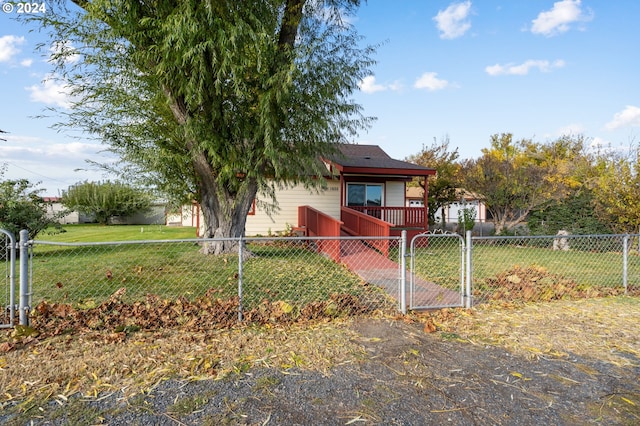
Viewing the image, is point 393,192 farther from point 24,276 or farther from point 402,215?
point 24,276

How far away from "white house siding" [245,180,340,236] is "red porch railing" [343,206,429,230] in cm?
123

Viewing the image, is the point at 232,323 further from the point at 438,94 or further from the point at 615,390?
the point at 438,94

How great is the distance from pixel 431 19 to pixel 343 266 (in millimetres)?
7401

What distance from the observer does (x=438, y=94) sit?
1222 centimetres

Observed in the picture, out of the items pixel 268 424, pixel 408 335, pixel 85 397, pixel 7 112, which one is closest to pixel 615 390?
pixel 408 335

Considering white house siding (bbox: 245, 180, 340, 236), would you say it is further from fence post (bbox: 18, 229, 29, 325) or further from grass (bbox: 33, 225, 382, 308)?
fence post (bbox: 18, 229, 29, 325)

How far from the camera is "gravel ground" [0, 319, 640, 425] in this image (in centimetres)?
230

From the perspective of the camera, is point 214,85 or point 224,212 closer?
point 214,85

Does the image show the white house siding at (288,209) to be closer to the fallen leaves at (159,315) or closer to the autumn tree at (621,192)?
Result: the fallen leaves at (159,315)

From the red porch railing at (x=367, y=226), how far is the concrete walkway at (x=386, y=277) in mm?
323

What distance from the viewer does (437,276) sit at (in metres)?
7.29

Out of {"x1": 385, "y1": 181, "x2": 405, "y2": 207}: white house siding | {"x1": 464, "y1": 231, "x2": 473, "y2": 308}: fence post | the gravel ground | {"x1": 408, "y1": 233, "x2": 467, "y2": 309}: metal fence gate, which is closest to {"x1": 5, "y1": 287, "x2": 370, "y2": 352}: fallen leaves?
{"x1": 408, "y1": 233, "x2": 467, "y2": 309}: metal fence gate

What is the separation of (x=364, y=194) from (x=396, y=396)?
11.8 m

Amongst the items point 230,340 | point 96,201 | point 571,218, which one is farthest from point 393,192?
point 96,201
